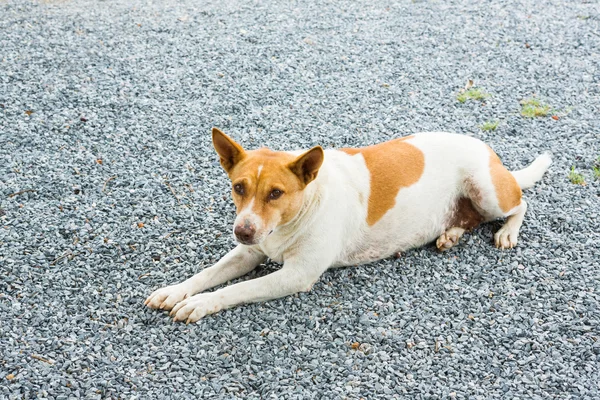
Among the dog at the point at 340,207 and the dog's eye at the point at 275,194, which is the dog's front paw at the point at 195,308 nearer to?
the dog at the point at 340,207

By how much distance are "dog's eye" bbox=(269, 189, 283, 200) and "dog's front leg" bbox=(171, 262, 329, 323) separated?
0.53m

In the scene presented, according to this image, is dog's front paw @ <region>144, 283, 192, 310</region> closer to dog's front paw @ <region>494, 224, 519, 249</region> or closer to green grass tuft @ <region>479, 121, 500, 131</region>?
dog's front paw @ <region>494, 224, 519, 249</region>

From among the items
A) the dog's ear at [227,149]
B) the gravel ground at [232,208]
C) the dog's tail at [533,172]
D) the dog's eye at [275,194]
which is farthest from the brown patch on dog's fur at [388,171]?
the dog's tail at [533,172]

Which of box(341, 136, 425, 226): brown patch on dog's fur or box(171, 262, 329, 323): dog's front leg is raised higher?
box(341, 136, 425, 226): brown patch on dog's fur

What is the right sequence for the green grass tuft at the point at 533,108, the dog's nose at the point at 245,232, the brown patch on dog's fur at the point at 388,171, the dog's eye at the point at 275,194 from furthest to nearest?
1. the green grass tuft at the point at 533,108
2. the brown patch on dog's fur at the point at 388,171
3. the dog's eye at the point at 275,194
4. the dog's nose at the point at 245,232

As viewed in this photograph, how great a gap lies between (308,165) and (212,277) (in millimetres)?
1053

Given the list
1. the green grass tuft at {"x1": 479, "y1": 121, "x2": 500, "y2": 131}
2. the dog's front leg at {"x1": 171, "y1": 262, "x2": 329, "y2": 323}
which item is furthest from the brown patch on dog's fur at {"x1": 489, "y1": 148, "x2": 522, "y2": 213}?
the green grass tuft at {"x1": 479, "y1": 121, "x2": 500, "y2": 131}

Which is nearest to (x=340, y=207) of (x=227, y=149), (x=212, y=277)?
(x=227, y=149)

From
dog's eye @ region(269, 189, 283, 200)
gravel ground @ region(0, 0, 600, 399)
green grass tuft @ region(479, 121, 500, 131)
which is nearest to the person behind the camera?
gravel ground @ region(0, 0, 600, 399)

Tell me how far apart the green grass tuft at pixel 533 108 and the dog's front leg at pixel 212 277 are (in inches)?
148

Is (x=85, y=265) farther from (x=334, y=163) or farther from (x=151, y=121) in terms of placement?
(x=151, y=121)

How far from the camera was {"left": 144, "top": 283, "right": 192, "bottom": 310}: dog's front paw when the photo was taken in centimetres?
404

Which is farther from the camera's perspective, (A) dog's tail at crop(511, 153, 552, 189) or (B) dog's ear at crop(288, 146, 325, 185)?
(A) dog's tail at crop(511, 153, 552, 189)

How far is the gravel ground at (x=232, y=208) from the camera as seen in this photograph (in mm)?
3654
